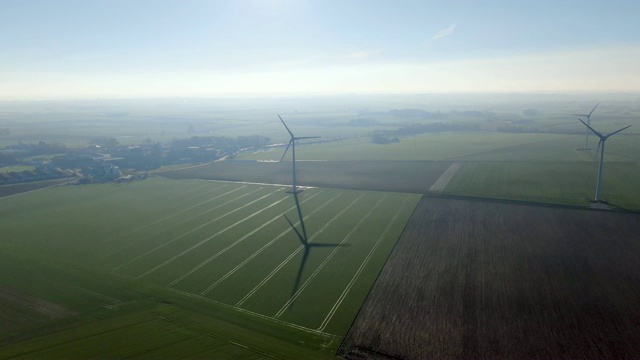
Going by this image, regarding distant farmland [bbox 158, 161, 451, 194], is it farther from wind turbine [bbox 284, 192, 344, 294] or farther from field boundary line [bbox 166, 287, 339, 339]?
field boundary line [bbox 166, 287, 339, 339]

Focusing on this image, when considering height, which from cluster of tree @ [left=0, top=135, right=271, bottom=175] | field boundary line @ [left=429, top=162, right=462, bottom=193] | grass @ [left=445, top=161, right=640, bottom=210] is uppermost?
cluster of tree @ [left=0, top=135, right=271, bottom=175]

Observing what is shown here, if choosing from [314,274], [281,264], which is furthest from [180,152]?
[314,274]

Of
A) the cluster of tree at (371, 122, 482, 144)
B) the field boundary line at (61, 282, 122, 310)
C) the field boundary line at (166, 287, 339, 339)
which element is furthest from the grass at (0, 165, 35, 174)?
the cluster of tree at (371, 122, 482, 144)

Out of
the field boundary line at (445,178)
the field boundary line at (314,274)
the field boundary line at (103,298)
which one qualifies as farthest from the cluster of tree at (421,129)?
the field boundary line at (103,298)

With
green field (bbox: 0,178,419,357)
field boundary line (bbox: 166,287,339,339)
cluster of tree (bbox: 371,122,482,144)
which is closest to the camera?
field boundary line (bbox: 166,287,339,339)

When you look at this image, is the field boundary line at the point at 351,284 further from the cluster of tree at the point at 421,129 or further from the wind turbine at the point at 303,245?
the cluster of tree at the point at 421,129

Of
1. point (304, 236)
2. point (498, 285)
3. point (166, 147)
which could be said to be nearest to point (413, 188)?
point (304, 236)

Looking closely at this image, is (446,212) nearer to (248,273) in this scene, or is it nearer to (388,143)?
(248,273)

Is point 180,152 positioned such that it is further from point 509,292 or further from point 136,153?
point 509,292
